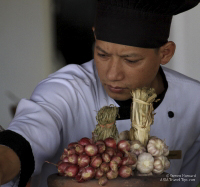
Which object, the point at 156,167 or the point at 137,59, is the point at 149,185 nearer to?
the point at 156,167

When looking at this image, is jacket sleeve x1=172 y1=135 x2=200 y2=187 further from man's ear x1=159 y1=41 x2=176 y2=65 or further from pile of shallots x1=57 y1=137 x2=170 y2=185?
pile of shallots x1=57 y1=137 x2=170 y2=185

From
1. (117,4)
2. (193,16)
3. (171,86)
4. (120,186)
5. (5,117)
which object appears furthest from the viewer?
(5,117)

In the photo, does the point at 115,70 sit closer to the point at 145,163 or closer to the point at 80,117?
the point at 80,117

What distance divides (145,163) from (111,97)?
0.63 m

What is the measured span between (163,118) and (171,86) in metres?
0.27

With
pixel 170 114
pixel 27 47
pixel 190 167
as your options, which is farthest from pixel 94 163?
pixel 27 47

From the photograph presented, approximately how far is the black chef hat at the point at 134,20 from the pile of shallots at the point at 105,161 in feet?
1.94

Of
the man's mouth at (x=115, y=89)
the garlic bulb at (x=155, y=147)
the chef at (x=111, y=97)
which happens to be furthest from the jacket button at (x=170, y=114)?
the garlic bulb at (x=155, y=147)

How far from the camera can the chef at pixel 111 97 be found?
1764 mm

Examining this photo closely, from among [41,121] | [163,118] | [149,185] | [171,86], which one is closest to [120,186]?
[149,185]

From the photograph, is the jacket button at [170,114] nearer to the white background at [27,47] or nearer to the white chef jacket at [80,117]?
the white chef jacket at [80,117]

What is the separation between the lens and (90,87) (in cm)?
243

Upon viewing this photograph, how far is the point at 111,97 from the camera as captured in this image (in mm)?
2270

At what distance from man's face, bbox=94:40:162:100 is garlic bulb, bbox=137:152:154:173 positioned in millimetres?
531
